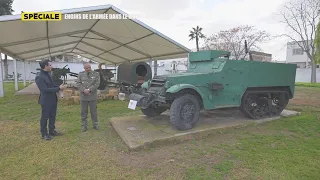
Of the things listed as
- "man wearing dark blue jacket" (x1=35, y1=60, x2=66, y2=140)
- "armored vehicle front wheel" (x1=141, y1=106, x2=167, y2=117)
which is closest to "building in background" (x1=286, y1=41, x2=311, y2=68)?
"armored vehicle front wheel" (x1=141, y1=106, x2=167, y2=117)

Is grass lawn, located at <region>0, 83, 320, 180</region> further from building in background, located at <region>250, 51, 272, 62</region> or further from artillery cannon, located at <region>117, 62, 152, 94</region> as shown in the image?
artillery cannon, located at <region>117, 62, 152, 94</region>

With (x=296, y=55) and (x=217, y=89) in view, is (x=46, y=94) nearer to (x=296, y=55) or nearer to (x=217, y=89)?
(x=217, y=89)

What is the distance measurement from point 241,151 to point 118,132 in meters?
2.34

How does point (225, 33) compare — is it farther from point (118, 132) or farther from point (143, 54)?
point (118, 132)

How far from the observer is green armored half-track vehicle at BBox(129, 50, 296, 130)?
4.59 m

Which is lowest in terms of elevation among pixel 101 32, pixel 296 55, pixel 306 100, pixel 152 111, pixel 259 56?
pixel 306 100

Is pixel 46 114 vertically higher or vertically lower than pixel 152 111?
higher

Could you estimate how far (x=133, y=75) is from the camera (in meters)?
9.82

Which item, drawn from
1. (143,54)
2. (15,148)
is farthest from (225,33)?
(15,148)

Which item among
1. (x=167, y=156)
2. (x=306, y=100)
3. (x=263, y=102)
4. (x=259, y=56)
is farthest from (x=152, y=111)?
(x=306, y=100)

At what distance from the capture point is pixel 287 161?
346 centimetres

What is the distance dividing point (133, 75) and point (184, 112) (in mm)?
5576

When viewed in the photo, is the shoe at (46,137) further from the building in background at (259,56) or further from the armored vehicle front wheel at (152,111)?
the building in background at (259,56)

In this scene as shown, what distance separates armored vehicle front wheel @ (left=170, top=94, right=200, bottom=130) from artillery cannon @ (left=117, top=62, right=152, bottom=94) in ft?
16.9
